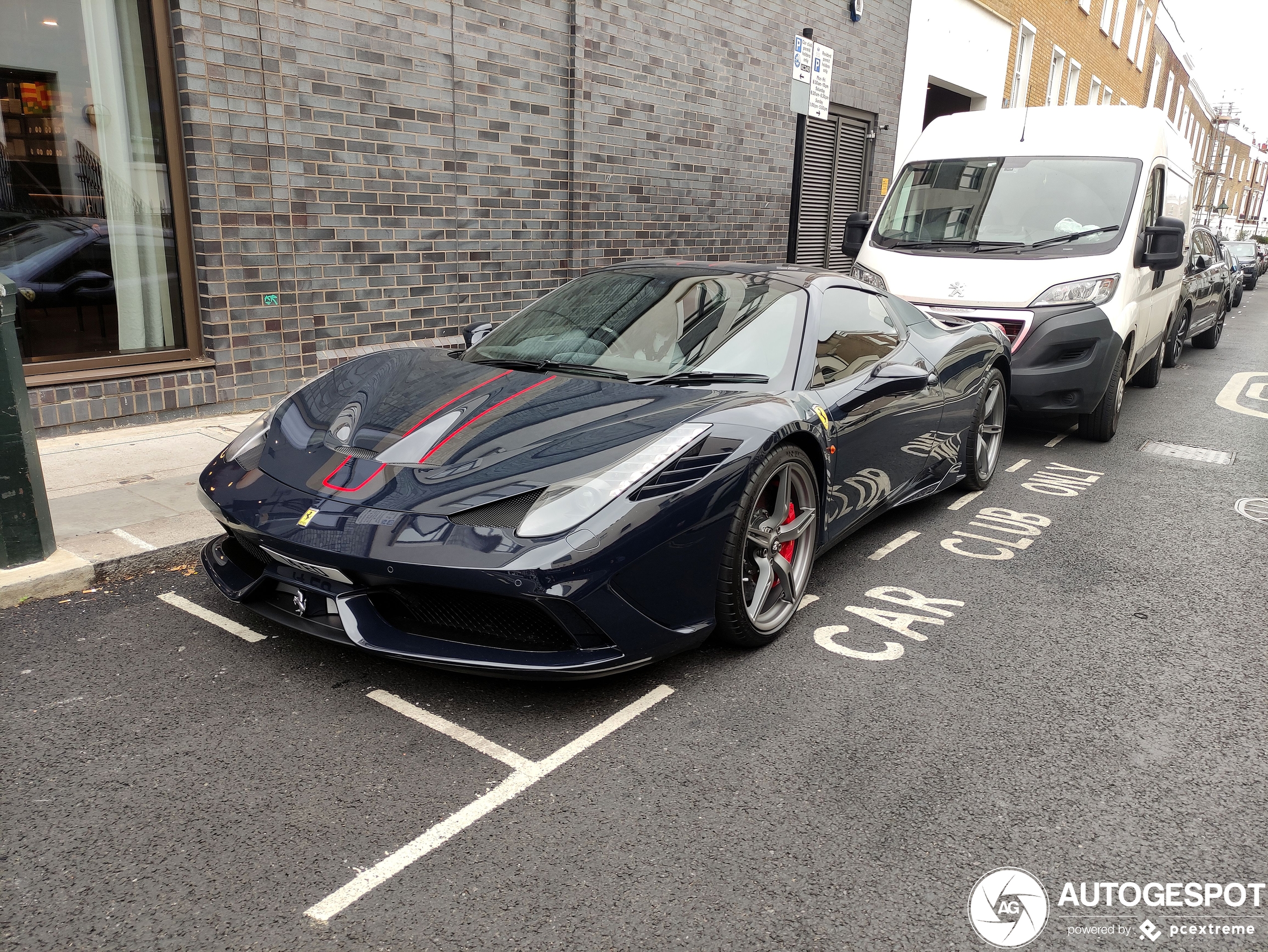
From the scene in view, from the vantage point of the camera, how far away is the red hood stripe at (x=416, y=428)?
3020 mm

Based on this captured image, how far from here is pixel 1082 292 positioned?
22.6ft

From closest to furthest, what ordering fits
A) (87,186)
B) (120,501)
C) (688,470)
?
(688,470)
(120,501)
(87,186)

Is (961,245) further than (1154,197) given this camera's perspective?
No

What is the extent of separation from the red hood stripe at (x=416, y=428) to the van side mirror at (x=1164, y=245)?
572 cm

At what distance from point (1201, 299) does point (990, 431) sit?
8.12 meters

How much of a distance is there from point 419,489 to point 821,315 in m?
2.03

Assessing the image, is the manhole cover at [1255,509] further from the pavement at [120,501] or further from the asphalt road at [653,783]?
the pavement at [120,501]

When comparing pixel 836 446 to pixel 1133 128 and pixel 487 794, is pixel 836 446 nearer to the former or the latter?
pixel 487 794

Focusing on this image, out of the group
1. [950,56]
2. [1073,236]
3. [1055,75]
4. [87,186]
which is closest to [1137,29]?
[1055,75]

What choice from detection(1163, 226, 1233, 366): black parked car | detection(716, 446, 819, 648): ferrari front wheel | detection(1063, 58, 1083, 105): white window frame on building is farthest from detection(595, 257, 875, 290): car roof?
detection(1063, 58, 1083, 105): white window frame on building

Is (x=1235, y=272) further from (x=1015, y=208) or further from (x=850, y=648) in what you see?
(x=850, y=648)

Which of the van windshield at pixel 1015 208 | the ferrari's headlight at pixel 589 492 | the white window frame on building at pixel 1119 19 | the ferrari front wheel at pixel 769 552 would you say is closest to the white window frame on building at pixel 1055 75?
the white window frame on building at pixel 1119 19

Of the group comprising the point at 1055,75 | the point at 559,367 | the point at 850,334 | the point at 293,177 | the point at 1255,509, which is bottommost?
the point at 1255,509

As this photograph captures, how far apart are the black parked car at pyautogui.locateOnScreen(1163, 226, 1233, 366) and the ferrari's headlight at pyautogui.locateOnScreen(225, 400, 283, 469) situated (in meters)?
10.1
